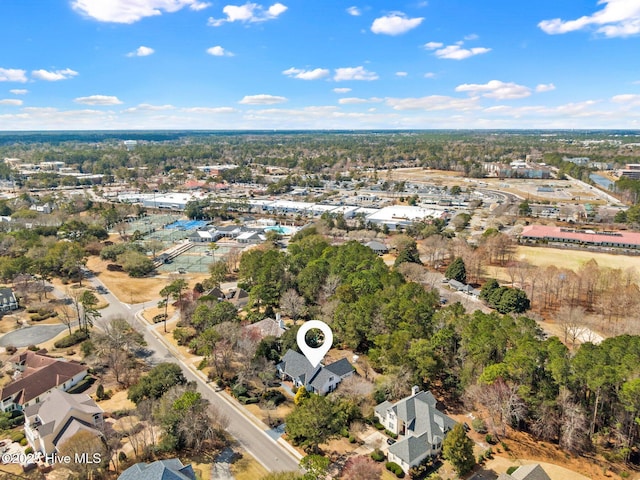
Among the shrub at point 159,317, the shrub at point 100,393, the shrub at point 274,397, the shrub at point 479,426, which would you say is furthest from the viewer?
the shrub at point 159,317

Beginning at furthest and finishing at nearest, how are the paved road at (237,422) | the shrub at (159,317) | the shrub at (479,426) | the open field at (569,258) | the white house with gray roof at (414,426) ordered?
the open field at (569,258) → the shrub at (159,317) → the shrub at (479,426) → the paved road at (237,422) → the white house with gray roof at (414,426)

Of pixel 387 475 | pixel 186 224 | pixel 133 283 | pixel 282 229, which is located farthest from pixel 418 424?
pixel 186 224

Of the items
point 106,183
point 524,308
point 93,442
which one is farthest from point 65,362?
point 106,183

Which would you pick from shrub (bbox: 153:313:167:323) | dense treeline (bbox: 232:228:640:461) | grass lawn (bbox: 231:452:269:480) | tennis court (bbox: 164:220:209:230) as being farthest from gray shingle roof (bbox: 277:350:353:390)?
tennis court (bbox: 164:220:209:230)

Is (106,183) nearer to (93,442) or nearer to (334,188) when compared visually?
(334,188)

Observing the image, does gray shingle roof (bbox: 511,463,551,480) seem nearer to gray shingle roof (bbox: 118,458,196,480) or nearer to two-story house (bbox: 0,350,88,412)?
gray shingle roof (bbox: 118,458,196,480)

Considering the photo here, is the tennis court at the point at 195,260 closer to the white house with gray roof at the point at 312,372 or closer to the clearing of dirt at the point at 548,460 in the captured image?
the white house with gray roof at the point at 312,372

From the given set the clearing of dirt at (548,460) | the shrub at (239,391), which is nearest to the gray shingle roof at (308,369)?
the shrub at (239,391)
